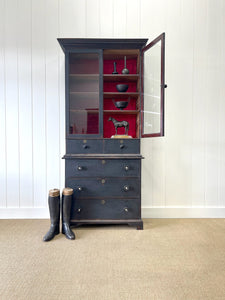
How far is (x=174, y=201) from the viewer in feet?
10.0

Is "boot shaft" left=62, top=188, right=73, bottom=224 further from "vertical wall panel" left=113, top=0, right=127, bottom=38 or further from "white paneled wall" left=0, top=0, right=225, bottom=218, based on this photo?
"vertical wall panel" left=113, top=0, right=127, bottom=38

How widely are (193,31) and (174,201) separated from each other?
2.07m

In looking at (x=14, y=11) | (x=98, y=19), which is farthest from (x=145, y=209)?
(x=14, y=11)

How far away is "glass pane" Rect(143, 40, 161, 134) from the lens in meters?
2.45

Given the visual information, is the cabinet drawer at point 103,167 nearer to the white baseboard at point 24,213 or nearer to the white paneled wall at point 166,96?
the white paneled wall at point 166,96

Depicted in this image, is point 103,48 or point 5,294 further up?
point 103,48

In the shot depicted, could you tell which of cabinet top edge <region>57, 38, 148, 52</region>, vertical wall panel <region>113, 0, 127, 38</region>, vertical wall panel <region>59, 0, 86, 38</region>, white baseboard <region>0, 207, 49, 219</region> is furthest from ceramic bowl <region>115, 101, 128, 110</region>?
white baseboard <region>0, 207, 49, 219</region>

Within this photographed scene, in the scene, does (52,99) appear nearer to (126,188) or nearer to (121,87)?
(121,87)

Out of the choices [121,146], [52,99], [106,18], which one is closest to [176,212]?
[121,146]

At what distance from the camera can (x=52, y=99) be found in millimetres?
2977

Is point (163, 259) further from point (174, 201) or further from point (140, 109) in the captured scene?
point (140, 109)

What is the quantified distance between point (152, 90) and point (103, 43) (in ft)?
2.32

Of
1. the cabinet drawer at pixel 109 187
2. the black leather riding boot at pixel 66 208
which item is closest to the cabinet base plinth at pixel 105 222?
the black leather riding boot at pixel 66 208

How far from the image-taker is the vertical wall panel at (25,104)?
2936 mm
